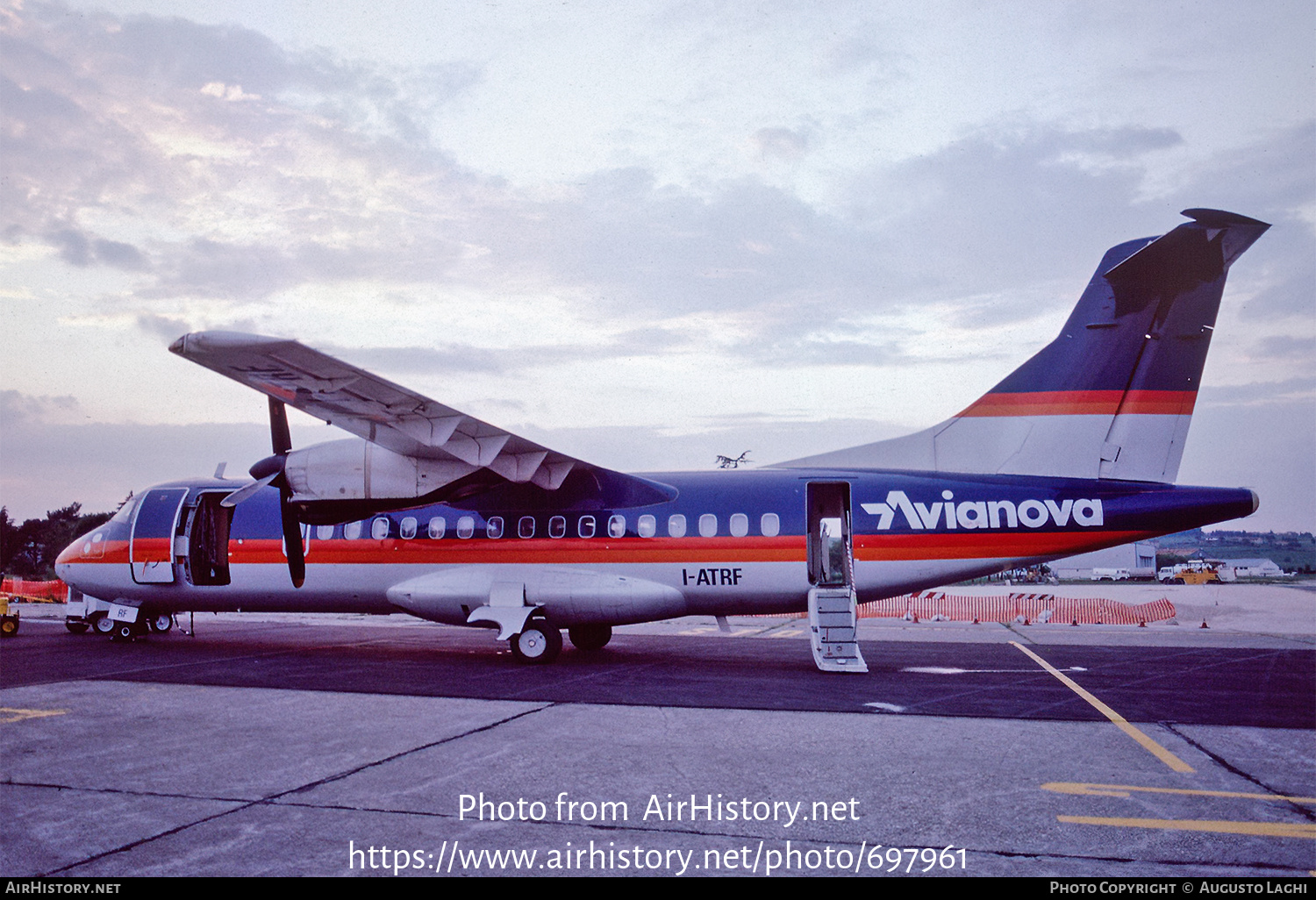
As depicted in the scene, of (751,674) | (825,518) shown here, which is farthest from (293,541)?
(825,518)

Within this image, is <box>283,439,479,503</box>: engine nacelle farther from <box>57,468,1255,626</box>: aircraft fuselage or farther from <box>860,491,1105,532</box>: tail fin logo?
<box>860,491,1105,532</box>: tail fin logo

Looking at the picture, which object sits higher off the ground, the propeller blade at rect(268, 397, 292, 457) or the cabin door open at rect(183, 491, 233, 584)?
the propeller blade at rect(268, 397, 292, 457)

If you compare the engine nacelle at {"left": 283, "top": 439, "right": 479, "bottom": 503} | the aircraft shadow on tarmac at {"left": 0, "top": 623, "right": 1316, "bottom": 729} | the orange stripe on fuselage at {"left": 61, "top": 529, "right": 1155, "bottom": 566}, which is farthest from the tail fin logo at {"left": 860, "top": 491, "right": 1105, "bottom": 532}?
the engine nacelle at {"left": 283, "top": 439, "right": 479, "bottom": 503}

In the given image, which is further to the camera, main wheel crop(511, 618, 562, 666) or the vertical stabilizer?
main wheel crop(511, 618, 562, 666)

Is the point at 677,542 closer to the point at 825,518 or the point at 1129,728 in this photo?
the point at 825,518

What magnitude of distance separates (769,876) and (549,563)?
409 inches

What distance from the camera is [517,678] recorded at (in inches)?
496

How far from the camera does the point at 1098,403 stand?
13.6 m

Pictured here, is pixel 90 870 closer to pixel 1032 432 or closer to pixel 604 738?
pixel 604 738

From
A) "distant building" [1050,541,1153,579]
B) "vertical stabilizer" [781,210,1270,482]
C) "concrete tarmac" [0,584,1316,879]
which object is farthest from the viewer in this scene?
"distant building" [1050,541,1153,579]

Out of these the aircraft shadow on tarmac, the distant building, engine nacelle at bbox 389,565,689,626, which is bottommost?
the distant building

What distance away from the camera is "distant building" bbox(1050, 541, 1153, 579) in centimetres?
7356

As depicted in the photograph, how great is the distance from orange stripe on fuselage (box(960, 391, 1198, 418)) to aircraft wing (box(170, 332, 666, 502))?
6328 millimetres

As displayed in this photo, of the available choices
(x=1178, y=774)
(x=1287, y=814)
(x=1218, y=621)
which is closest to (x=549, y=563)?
(x=1178, y=774)
